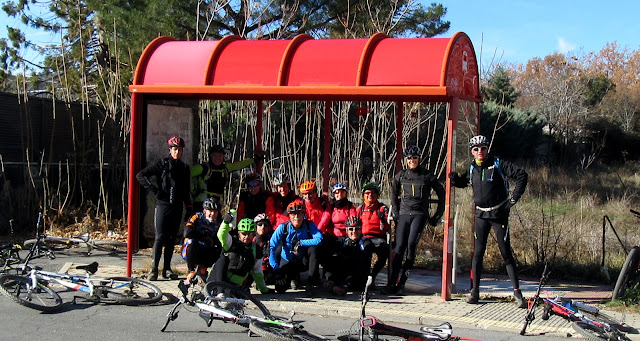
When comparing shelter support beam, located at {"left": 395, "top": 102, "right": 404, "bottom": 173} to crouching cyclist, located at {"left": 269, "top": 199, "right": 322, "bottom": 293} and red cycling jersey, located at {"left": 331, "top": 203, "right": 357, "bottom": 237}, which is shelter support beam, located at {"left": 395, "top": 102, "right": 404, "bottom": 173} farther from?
crouching cyclist, located at {"left": 269, "top": 199, "right": 322, "bottom": 293}

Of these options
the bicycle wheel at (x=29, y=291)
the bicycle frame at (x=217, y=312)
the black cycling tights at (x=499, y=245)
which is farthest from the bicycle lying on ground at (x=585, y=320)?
the bicycle wheel at (x=29, y=291)

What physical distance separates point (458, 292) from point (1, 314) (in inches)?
200

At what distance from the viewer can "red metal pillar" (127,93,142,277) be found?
8273 mm

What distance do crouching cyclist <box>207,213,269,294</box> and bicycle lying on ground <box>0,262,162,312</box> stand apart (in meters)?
0.78

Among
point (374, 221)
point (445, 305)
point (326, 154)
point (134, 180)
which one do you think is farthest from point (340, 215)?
point (134, 180)

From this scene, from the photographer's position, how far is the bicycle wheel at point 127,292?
6.94m

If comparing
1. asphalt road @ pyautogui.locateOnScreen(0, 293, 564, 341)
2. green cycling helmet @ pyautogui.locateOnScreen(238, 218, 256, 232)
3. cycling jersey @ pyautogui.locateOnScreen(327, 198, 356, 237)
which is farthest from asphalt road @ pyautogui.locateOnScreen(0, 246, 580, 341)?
cycling jersey @ pyautogui.locateOnScreen(327, 198, 356, 237)

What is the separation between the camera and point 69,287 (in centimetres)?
689

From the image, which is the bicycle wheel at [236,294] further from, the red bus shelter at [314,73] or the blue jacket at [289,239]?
the red bus shelter at [314,73]

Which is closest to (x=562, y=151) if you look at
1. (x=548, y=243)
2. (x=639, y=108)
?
(x=639, y=108)

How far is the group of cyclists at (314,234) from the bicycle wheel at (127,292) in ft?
1.75

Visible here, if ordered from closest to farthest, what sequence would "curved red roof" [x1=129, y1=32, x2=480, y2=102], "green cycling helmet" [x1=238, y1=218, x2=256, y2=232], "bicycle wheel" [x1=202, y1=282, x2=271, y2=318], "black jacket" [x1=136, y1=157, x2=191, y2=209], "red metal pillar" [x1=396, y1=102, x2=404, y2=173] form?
"bicycle wheel" [x1=202, y1=282, x2=271, y2=318] → "green cycling helmet" [x1=238, y1=218, x2=256, y2=232] → "curved red roof" [x1=129, y1=32, x2=480, y2=102] → "black jacket" [x1=136, y1=157, x2=191, y2=209] → "red metal pillar" [x1=396, y1=102, x2=404, y2=173]

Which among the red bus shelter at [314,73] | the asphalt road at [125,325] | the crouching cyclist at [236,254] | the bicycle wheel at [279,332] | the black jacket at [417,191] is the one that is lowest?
the asphalt road at [125,325]

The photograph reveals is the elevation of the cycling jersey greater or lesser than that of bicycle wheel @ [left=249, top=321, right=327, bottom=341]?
greater
